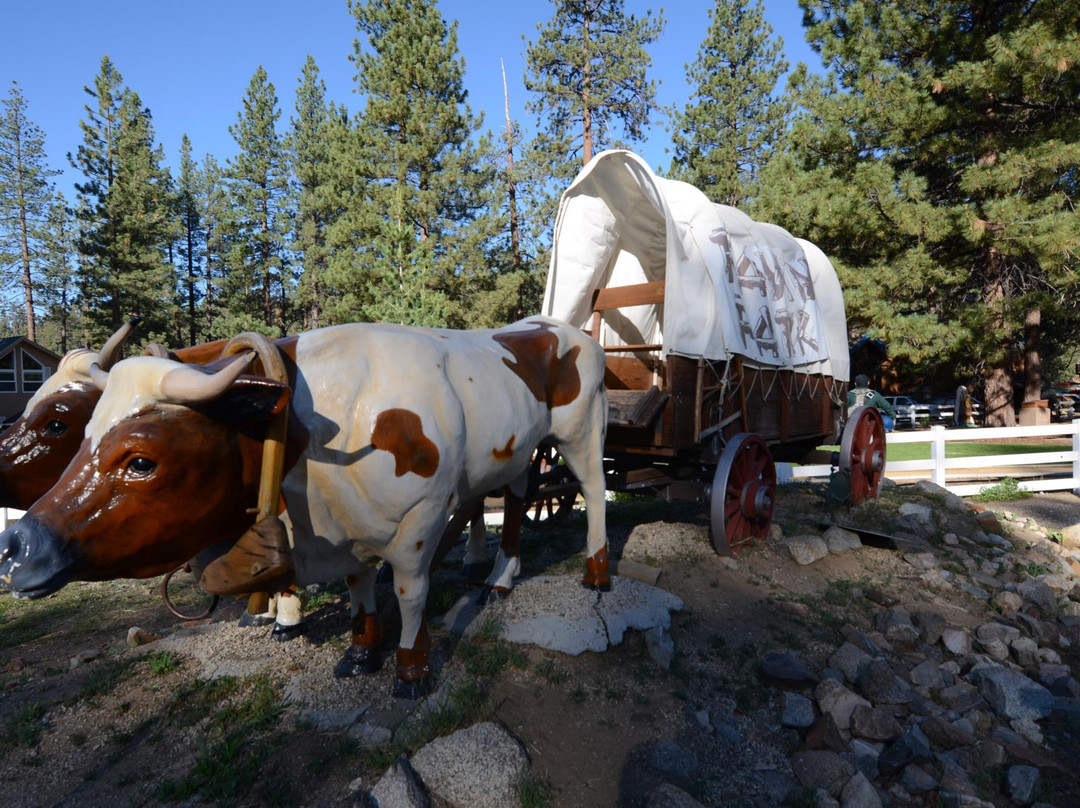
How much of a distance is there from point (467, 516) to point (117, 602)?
10.3ft

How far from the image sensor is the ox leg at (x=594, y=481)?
406 cm

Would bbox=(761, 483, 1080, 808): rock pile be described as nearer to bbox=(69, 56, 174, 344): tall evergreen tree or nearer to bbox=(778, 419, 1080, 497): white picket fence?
bbox=(778, 419, 1080, 497): white picket fence

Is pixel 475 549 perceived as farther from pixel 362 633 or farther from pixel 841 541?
pixel 841 541

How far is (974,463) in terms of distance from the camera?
29.6 feet

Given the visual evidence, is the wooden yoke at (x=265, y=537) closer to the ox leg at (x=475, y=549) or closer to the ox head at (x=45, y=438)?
the ox head at (x=45, y=438)

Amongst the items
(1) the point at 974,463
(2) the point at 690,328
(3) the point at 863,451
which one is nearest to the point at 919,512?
(3) the point at 863,451

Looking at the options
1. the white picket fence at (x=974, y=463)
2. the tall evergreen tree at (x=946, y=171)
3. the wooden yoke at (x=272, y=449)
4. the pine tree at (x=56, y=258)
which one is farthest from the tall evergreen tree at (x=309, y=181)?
the wooden yoke at (x=272, y=449)

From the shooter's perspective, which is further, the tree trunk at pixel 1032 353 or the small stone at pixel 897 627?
the tree trunk at pixel 1032 353

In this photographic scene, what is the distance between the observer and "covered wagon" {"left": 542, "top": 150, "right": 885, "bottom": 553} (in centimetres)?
472

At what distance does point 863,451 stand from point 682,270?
3.86 meters

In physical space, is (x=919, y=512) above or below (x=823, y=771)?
above

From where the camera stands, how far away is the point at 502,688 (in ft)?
10.4

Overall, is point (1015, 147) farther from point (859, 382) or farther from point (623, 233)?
point (623, 233)

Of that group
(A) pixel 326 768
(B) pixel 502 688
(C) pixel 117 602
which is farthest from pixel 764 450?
(C) pixel 117 602
